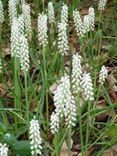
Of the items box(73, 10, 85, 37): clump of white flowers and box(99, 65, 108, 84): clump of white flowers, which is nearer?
box(99, 65, 108, 84): clump of white flowers

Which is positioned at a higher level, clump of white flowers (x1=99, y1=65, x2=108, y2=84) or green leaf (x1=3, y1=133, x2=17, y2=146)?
clump of white flowers (x1=99, y1=65, x2=108, y2=84)

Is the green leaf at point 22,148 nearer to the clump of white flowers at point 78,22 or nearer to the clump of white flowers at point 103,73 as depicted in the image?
the clump of white flowers at point 103,73

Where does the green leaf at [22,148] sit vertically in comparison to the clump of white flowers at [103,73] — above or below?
below

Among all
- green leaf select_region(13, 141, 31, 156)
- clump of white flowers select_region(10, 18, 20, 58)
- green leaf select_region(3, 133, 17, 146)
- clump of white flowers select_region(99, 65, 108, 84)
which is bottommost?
green leaf select_region(13, 141, 31, 156)

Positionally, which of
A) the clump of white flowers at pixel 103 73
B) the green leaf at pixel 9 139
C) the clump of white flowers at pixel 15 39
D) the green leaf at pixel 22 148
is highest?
the clump of white flowers at pixel 15 39

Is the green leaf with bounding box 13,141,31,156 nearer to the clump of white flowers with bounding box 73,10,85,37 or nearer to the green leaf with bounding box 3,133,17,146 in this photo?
the green leaf with bounding box 3,133,17,146

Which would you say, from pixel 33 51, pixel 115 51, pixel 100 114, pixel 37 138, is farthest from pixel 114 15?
pixel 37 138

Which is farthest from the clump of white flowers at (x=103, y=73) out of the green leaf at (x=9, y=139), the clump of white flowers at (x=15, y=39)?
the green leaf at (x=9, y=139)

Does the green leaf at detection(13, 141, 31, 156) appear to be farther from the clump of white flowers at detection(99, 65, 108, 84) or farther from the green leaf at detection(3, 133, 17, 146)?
the clump of white flowers at detection(99, 65, 108, 84)

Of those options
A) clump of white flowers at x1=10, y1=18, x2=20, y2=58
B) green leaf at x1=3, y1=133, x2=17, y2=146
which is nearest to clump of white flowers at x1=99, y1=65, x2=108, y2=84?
clump of white flowers at x1=10, y1=18, x2=20, y2=58

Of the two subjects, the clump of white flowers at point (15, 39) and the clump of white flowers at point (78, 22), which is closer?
the clump of white flowers at point (15, 39)

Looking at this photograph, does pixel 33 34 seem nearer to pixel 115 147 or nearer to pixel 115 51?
A: pixel 115 51
